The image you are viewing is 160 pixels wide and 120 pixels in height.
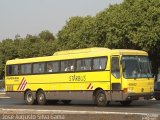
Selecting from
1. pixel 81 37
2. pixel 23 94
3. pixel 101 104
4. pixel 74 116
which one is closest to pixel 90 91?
pixel 101 104

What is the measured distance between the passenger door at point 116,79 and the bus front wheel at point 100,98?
2.32 ft

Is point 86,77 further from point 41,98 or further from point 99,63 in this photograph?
point 41,98

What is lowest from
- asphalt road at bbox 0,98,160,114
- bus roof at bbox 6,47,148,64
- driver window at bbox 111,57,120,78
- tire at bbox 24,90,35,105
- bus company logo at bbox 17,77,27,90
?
asphalt road at bbox 0,98,160,114

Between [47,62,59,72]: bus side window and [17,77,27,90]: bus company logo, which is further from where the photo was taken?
[17,77,27,90]: bus company logo

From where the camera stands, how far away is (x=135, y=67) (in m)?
27.0

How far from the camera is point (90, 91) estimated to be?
28.5m

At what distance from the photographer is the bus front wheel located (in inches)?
1085

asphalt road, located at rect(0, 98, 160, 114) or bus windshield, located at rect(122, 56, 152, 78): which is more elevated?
bus windshield, located at rect(122, 56, 152, 78)

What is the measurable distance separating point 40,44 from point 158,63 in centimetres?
3838

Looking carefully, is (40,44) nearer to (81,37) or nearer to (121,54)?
(81,37)

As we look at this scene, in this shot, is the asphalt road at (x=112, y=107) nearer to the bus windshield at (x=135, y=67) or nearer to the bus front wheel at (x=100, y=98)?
the bus front wheel at (x=100, y=98)

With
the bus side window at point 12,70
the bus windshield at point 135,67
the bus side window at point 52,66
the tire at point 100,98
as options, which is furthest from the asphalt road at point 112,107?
the bus side window at point 12,70

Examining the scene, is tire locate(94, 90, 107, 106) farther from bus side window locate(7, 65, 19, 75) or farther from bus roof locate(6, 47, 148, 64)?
bus side window locate(7, 65, 19, 75)

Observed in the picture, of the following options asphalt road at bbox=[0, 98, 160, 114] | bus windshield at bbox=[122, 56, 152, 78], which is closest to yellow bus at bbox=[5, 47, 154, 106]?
bus windshield at bbox=[122, 56, 152, 78]
